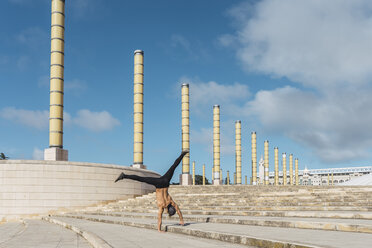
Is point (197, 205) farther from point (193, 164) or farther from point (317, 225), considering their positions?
point (193, 164)

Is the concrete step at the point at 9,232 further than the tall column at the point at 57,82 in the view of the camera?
No

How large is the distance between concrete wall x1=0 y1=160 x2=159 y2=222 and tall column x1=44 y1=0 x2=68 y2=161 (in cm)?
305

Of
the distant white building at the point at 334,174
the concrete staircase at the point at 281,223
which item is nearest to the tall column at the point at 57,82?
the concrete staircase at the point at 281,223

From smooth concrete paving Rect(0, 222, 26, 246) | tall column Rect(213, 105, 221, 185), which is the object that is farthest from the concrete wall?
tall column Rect(213, 105, 221, 185)

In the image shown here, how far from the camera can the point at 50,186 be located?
77.7ft

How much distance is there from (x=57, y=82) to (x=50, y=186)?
7.97 m

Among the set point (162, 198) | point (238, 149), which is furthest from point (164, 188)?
point (238, 149)

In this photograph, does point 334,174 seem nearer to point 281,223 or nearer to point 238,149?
point 238,149

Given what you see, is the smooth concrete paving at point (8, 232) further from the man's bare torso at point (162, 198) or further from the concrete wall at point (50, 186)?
the concrete wall at point (50, 186)

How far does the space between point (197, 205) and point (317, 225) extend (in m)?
10.4

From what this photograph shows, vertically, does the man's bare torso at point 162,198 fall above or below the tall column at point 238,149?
below

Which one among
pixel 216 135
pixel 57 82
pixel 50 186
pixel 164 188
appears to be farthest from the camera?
pixel 216 135

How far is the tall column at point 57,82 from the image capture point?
89.8 feet

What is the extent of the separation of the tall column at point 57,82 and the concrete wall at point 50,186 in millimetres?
3050
